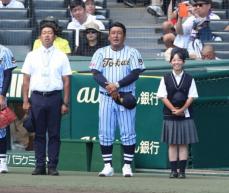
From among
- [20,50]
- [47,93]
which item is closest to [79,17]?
[20,50]

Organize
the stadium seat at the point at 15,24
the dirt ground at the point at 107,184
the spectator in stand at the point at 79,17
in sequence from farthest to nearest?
the stadium seat at the point at 15,24 < the spectator in stand at the point at 79,17 < the dirt ground at the point at 107,184

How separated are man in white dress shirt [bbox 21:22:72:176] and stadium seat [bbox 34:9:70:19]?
5346mm

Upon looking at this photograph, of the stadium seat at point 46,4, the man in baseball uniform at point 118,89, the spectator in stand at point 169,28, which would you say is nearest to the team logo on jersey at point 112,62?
the man in baseball uniform at point 118,89

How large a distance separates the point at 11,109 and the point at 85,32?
2175 millimetres

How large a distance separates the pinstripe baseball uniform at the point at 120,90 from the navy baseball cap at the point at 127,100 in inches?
3.2

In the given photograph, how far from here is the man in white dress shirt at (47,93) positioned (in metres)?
12.2

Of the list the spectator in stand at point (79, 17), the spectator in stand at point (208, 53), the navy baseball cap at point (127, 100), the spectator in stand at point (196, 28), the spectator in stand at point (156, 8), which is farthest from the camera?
the spectator in stand at point (156, 8)

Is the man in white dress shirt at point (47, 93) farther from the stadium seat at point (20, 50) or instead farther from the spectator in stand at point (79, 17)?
the spectator in stand at point (79, 17)

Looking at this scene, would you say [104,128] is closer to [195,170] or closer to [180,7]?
[195,170]

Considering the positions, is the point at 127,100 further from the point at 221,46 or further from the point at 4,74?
the point at 221,46

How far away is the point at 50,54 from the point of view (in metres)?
12.3

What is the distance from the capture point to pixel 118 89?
478 inches

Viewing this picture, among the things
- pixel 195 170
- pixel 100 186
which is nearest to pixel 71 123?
pixel 195 170

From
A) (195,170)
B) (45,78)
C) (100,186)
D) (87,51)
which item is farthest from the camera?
(87,51)
